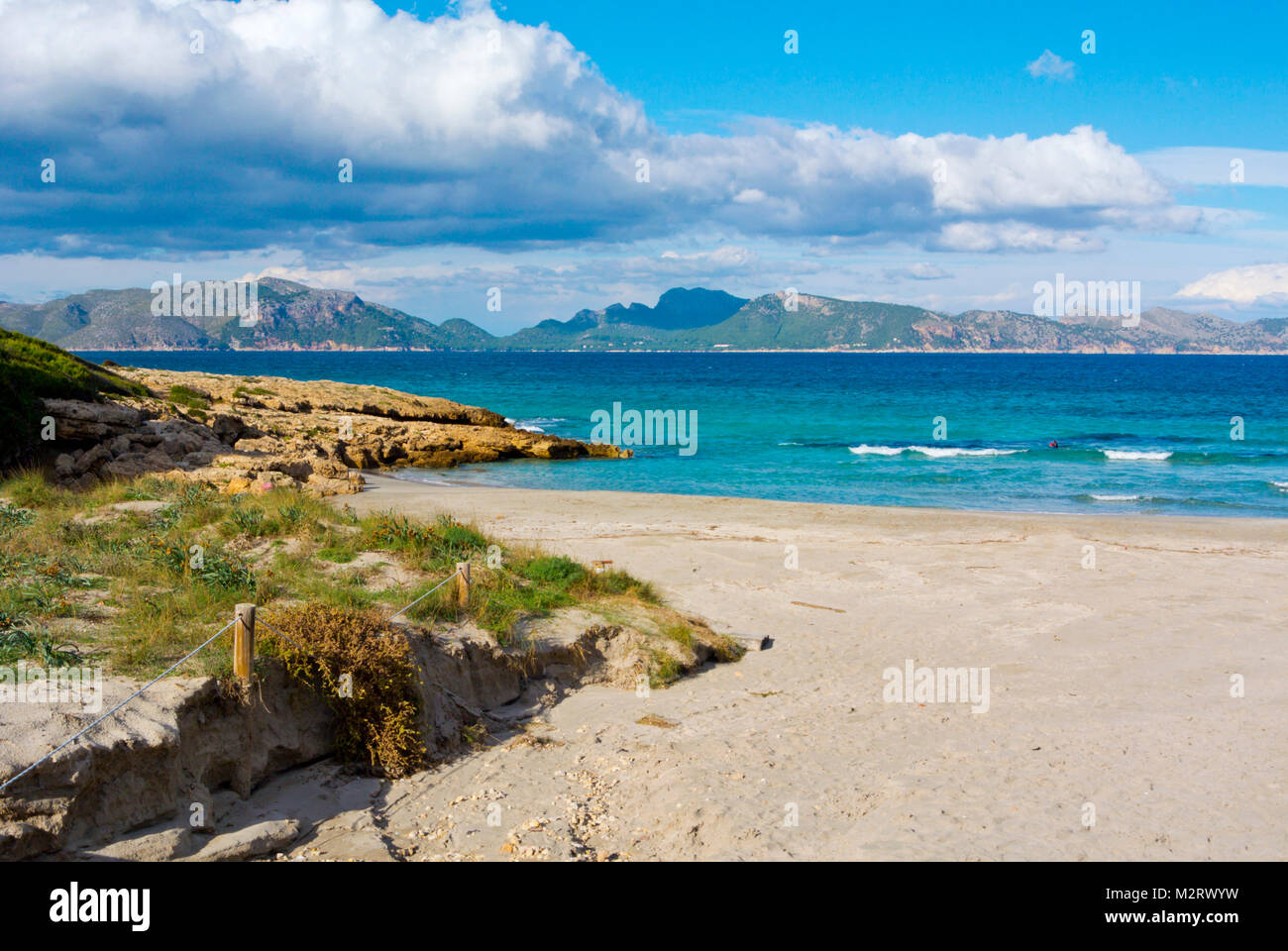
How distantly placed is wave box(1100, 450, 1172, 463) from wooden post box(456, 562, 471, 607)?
3749cm

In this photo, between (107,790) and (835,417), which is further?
(835,417)

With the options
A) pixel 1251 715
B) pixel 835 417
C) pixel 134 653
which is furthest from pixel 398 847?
pixel 835 417

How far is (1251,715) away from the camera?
9.59 m

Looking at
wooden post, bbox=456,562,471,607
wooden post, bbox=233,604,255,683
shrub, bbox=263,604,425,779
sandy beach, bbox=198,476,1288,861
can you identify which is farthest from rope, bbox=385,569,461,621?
sandy beach, bbox=198,476,1288,861

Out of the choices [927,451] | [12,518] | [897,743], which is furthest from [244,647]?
[927,451]

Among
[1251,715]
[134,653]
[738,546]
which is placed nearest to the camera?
[134,653]

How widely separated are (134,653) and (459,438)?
30343 mm

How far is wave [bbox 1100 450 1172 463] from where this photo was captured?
130 ft

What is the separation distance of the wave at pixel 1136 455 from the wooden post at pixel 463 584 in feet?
123

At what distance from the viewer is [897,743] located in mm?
8719

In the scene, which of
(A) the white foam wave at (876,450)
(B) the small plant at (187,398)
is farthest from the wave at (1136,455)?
(B) the small plant at (187,398)

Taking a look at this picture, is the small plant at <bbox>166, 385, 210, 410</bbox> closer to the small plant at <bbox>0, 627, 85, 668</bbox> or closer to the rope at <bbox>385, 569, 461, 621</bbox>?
the rope at <bbox>385, 569, 461, 621</bbox>

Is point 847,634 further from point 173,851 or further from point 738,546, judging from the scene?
point 173,851

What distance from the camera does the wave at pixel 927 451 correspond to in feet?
136
